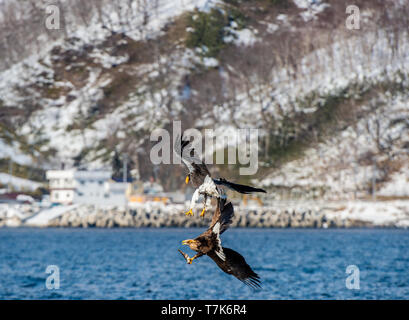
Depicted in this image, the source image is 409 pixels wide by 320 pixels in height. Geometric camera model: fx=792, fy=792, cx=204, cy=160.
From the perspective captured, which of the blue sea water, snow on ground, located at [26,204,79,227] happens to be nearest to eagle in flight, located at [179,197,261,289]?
the blue sea water

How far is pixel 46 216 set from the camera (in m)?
154

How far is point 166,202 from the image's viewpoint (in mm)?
159500

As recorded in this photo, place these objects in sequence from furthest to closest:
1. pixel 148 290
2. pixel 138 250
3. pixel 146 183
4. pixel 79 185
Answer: pixel 146 183
pixel 79 185
pixel 138 250
pixel 148 290

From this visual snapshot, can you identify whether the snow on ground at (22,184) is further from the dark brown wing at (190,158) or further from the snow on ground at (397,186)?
the dark brown wing at (190,158)

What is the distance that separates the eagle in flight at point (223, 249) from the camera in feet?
50.8

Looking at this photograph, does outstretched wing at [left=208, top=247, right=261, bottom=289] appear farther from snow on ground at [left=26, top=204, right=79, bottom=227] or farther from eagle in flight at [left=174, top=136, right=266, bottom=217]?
snow on ground at [left=26, top=204, right=79, bottom=227]

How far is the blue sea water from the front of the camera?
212ft

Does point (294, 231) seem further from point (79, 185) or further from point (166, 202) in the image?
point (79, 185)

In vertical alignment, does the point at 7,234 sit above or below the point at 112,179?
below

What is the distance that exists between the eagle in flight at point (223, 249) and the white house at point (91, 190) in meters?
149

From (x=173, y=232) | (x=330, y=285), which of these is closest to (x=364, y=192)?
(x=173, y=232)

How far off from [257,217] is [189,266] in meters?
60.0

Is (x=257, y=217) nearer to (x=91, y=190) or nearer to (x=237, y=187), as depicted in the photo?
(x=91, y=190)

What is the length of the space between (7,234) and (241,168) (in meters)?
67.7
